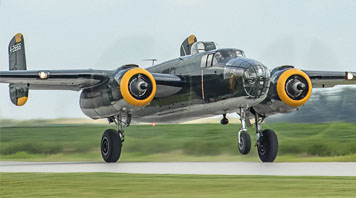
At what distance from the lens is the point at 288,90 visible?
71.1 feet

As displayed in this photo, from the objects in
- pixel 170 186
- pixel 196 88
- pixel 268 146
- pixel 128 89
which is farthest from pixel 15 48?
pixel 170 186

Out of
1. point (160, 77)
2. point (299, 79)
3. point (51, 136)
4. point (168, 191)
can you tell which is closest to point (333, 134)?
point (299, 79)

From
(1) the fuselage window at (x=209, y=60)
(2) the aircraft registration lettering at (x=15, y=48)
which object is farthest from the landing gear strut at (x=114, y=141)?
(2) the aircraft registration lettering at (x=15, y=48)

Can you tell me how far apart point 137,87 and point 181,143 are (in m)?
6.57

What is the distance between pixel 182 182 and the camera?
14.1m

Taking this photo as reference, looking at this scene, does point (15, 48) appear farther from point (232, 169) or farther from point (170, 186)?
point (170, 186)

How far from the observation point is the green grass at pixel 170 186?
38.3 ft

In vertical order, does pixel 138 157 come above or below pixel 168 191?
below

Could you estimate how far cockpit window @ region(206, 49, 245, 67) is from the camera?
21.2 metres

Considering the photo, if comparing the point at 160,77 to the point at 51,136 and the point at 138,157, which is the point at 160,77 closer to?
the point at 138,157

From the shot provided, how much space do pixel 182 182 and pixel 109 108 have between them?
27.9 feet

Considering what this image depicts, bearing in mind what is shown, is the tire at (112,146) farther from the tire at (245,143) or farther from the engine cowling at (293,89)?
the engine cowling at (293,89)

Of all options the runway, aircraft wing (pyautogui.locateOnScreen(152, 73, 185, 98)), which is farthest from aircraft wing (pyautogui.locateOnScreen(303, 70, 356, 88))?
aircraft wing (pyautogui.locateOnScreen(152, 73, 185, 98))

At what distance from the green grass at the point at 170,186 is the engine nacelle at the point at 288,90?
6.90m
